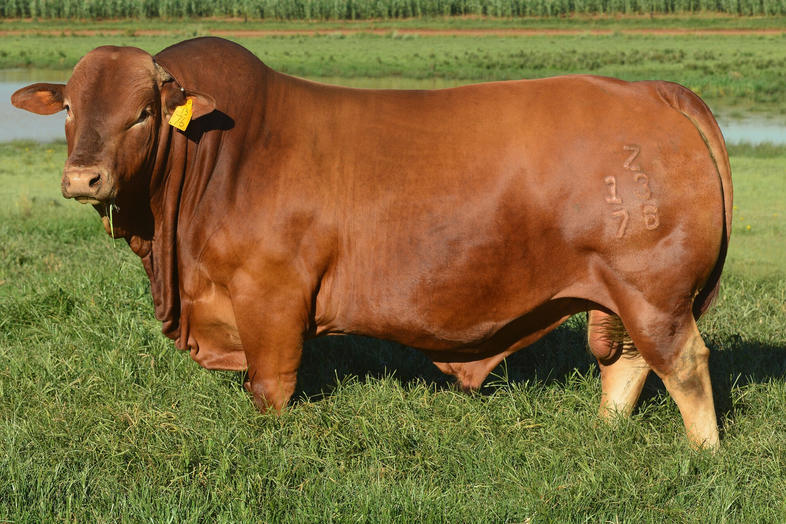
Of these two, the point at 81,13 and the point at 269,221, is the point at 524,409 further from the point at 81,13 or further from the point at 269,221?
the point at 81,13

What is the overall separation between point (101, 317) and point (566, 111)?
3.31 meters

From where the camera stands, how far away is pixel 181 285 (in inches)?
164

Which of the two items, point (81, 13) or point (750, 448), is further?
point (81, 13)

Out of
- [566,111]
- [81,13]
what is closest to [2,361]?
[566,111]

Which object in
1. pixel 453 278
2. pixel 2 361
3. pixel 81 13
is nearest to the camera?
pixel 453 278

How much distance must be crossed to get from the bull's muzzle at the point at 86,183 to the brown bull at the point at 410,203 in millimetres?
115

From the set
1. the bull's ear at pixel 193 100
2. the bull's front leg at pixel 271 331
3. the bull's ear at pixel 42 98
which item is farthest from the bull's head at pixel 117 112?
the bull's front leg at pixel 271 331

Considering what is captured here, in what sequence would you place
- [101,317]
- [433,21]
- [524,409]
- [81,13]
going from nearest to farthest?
[524,409], [101,317], [81,13], [433,21]

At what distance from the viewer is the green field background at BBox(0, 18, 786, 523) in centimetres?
362

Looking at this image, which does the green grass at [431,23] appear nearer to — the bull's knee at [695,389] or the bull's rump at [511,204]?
the bull's rump at [511,204]

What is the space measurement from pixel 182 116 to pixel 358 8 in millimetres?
49353

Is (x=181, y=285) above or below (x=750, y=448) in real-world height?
above

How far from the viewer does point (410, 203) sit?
13.0ft

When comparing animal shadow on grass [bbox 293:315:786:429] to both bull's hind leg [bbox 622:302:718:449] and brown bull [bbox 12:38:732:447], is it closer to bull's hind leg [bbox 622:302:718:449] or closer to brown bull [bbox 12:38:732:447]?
bull's hind leg [bbox 622:302:718:449]
